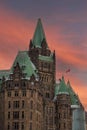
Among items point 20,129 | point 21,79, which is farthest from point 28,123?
point 21,79

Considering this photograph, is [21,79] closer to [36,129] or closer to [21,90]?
[21,90]

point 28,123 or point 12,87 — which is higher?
point 12,87

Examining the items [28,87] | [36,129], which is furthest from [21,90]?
[36,129]

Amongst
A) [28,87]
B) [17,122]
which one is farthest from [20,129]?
[28,87]

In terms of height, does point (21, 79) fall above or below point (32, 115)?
above

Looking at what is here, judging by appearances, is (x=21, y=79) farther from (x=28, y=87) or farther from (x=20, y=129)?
(x=20, y=129)

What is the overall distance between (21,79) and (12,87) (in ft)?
14.6

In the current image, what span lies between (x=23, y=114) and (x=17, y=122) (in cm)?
361

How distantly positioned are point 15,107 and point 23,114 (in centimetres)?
401

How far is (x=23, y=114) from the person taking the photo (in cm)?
19688

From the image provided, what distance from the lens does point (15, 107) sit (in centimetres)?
19800

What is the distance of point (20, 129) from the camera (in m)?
195

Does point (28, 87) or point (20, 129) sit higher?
point (28, 87)

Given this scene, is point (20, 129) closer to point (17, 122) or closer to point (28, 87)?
point (17, 122)
